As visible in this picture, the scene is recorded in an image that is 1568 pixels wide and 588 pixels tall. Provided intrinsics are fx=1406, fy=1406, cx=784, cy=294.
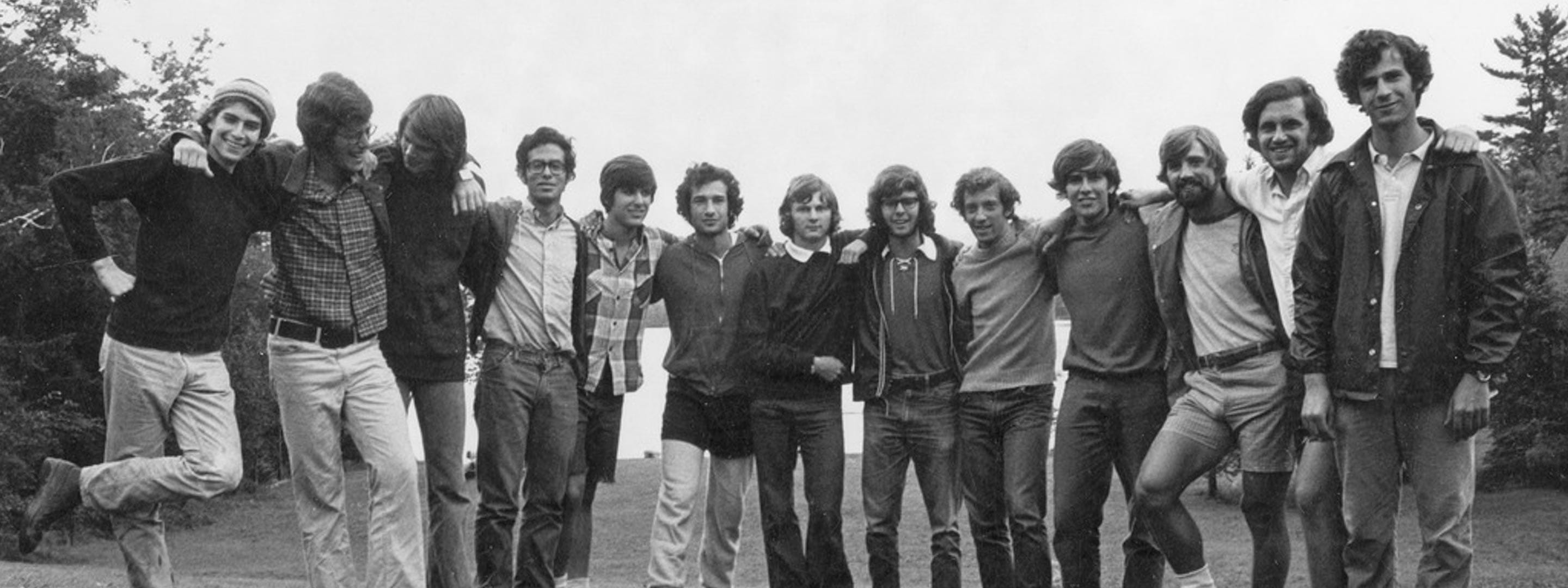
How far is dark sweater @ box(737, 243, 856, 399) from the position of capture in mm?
7164

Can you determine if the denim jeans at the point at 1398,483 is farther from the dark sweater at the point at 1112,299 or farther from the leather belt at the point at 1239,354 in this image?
the dark sweater at the point at 1112,299

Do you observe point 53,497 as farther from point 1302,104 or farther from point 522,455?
point 1302,104

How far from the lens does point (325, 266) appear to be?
609 cm

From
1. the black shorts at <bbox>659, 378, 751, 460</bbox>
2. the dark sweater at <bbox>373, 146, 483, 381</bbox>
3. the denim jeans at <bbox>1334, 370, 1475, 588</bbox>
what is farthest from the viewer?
the black shorts at <bbox>659, 378, 751, 460</bbox>

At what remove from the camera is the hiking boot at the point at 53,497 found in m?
6.07

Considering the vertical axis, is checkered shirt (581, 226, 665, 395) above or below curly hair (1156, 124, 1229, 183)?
below

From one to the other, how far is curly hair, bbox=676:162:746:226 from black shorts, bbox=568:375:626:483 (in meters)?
1.10

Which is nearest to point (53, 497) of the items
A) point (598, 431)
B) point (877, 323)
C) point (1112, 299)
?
point (598, 431)

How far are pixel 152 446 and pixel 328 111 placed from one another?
163 cm

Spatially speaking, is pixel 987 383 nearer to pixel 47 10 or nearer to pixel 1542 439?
pixel 1542 439

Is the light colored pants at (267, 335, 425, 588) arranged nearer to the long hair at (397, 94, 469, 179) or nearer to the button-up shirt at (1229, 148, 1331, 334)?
the long hair at (397, 94, 469, 179)

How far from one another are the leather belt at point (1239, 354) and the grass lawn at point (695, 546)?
5.49m

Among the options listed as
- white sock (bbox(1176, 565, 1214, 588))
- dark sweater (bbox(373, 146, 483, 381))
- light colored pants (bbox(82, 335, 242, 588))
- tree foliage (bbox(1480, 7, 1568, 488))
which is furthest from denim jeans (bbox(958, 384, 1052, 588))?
tree foliage (bbox(1480, 7, 1568, 488))

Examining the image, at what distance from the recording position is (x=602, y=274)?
746 centimetres
